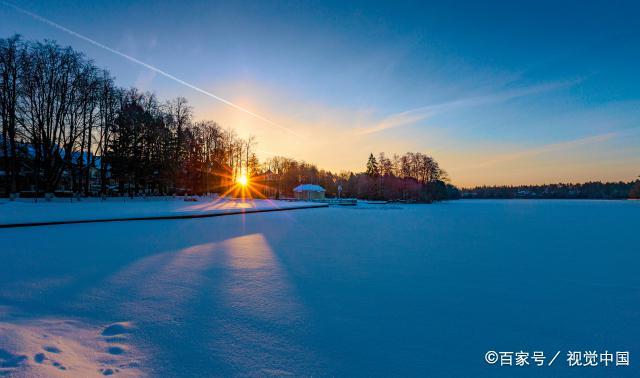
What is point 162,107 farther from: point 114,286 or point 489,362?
point 489,362

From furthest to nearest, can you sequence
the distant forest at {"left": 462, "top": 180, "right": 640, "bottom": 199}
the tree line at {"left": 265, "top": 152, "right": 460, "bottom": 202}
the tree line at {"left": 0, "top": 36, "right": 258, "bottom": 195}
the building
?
the distant forest at {"left": 462, "top": 180, "right": 640, "bottom": 199}, the tree line at {"left": 265, "top": 152, "right": 460, "bottom": 202}, the building, the tree line at {"left": 0, "top": 36, "right": 258, "bottom": 195}

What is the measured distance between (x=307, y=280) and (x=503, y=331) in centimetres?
299

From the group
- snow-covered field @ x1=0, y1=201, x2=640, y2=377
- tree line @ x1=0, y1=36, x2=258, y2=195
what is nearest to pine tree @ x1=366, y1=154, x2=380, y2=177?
tree line @ x1=0, y1=36, x2=258, y2=195

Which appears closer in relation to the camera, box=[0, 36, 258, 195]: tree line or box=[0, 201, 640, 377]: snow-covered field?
box=[0, 201, 640, 377]: snow-covered field

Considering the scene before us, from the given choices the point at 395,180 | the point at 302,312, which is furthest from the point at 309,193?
the point at 302,312

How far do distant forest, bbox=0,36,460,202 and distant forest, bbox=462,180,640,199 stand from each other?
154 meters

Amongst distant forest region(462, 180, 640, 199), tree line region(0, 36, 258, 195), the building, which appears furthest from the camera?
distant forest region(462, 180, 640, 199)

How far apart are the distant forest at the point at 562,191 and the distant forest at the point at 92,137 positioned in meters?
154

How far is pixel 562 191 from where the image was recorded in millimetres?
157125

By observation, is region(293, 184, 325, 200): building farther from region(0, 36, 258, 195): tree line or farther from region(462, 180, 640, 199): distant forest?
region(462, 180, 640, 199): distant forest

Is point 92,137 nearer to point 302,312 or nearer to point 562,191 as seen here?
point 302,312

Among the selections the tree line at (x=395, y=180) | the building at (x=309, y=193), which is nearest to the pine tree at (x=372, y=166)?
the tree line at (x=395, y=180)

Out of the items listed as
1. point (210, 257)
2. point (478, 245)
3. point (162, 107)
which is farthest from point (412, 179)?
point (210, 257)

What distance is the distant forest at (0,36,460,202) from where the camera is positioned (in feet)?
79.7
